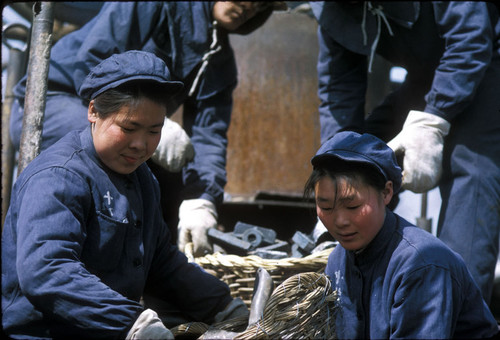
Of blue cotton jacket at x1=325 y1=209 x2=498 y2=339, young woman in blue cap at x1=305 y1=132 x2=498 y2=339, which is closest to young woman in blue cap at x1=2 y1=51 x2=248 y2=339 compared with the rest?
young woman in blue cap at x1=305 y1=132 x2=498 y2=339

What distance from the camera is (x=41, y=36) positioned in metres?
2.78

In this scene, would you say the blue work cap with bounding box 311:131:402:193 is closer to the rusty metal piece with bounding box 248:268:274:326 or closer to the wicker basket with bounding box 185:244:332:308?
the rusty metal piece with bounding box 248:268:274:326

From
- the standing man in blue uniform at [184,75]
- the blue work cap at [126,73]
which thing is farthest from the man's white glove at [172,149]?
the blue work cap at [126,73]

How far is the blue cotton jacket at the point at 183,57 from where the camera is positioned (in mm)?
3463

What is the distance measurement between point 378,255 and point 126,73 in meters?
1.13

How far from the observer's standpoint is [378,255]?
7.64 feet

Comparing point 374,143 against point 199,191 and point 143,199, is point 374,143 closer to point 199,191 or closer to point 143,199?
point 143,199

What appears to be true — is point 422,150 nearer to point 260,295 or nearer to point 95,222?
point 260,295

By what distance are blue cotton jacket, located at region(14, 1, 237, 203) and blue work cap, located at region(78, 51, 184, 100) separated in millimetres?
1171

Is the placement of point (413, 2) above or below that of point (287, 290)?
above

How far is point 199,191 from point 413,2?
1.62 meters

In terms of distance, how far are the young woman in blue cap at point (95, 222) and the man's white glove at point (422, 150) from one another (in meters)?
1.33

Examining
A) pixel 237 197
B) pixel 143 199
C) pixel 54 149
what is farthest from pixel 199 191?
pixel 54 149

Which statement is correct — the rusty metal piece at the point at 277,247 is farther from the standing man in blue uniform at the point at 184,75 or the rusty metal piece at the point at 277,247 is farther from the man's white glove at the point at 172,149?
the man's white glove at the point at 172,149
